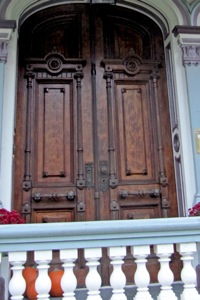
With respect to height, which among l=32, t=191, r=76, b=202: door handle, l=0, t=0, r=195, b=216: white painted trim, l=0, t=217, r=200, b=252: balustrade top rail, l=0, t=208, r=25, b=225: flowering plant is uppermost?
l=0, t=0, r=195, b=216: white painted trim

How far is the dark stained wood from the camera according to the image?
137 inches

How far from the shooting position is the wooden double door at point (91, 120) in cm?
349

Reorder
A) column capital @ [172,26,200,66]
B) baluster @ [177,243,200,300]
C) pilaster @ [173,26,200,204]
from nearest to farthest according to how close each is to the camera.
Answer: baluster @ [177,243,200,300]
pilaster @ [173,26,200,204]
column capital @ [172,26,200,66]

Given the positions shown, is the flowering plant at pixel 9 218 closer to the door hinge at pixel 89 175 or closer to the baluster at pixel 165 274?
the door hinge at pixel 89 175

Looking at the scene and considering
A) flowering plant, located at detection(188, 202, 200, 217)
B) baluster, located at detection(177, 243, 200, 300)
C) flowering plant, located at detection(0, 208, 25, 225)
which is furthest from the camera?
flowering plant, located at detection(188, 202, 200, 217)

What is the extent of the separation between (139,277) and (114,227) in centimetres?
28

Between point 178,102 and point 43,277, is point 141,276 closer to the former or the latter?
point 43,277

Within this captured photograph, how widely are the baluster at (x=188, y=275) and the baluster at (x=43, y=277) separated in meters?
0.67

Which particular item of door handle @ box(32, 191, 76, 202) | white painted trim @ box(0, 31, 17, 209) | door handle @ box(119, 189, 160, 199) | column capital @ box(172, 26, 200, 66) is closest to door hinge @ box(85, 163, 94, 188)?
door handle @ box(32, 191, 76, 202)

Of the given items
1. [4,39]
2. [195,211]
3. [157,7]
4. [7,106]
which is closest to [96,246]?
[195,211]

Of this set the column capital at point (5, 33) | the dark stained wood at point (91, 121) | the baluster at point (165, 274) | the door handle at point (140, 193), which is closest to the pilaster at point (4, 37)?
the column capital at point (5, 33)

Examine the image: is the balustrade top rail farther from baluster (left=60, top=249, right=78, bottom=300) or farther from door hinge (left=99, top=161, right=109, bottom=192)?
door hinge (left=99, top=161, right=109, bottom=192)

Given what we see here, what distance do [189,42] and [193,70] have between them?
0.30 meters

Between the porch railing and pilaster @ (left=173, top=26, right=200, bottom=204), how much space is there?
5.48ft
